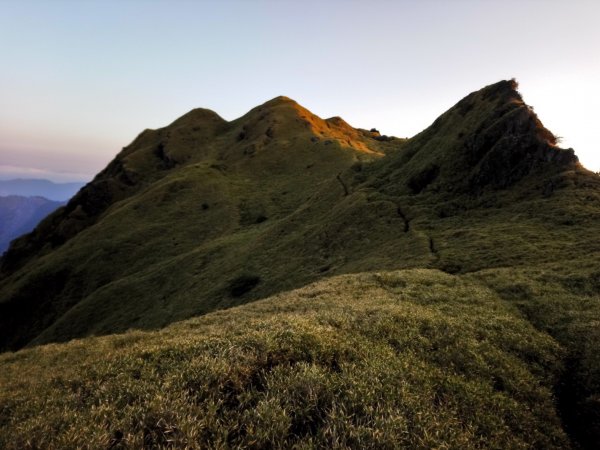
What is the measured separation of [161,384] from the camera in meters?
11.1

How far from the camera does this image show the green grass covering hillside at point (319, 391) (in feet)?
29.3

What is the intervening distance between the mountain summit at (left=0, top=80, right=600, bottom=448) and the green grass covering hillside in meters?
0.08

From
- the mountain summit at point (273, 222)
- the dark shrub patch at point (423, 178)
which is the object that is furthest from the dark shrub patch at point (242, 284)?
the dark shrub patch at point (423, 178)

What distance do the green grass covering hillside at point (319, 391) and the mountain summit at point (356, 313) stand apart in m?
0.08

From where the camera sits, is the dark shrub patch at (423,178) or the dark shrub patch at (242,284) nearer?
the dark shrub patch at (242,284)

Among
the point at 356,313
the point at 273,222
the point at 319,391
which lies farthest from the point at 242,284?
the point at 319,391

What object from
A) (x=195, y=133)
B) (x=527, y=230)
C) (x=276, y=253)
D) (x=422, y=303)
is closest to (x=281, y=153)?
(x=195, y=133)

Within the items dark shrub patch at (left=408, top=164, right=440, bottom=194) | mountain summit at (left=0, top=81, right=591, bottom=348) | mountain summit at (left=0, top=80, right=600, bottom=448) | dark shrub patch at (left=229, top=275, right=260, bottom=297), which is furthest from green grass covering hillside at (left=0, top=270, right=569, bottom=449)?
dark shrub patch at (left=408, top=164, right=440, bottom=194)

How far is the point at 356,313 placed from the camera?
65.7 ft

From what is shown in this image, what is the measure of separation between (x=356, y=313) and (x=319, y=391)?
9.96 m

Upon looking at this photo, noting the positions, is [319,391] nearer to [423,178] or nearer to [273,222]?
[423,178]

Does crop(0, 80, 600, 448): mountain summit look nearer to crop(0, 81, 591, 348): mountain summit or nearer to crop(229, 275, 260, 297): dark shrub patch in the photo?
crop(229, 275, 260, 297): dark shrub patch

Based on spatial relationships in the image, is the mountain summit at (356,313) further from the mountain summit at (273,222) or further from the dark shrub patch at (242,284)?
the mountain summit at (273,222)

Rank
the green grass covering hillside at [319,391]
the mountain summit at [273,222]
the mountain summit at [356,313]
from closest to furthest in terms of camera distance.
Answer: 1. the green grass covering hillside at [319,391]
2. the mountain summit at [356,313]
3. the mountain summit at [273,222]
